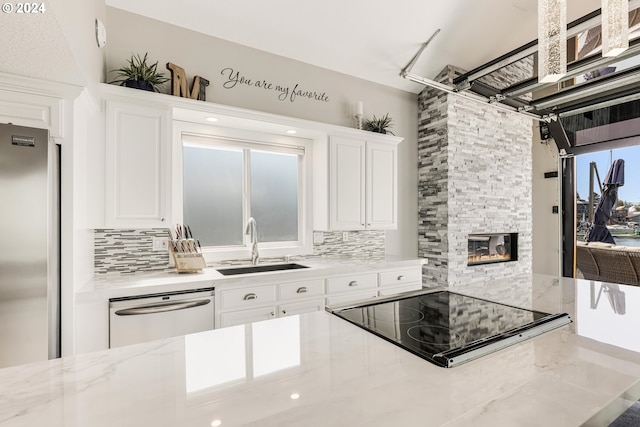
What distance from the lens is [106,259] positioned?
90.4 inches

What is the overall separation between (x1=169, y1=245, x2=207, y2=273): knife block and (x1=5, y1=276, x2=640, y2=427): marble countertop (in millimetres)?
1424

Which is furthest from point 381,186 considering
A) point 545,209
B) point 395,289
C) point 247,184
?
point 545,209

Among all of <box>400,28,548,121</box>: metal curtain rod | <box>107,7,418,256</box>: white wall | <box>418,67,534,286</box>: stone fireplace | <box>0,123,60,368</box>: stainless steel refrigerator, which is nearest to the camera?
<box>0,123,60,368</box>: stainless steel refrigerator

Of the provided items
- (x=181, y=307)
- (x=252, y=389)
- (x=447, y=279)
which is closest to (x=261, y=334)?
(x=252, y=389)

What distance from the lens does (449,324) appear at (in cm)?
112

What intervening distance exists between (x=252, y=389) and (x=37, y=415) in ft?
1.33

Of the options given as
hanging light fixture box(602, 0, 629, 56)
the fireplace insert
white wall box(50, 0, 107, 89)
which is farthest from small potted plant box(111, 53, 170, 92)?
the fireplace insert

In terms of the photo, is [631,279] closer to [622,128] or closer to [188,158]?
[622,128]

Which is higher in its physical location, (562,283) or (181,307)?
(562,283)

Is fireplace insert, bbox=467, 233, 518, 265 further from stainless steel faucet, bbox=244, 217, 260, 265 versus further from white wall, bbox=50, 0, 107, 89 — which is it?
white wall, bbox=50, 0, 107, 89

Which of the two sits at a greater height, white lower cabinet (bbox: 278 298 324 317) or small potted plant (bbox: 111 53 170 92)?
small potted plant (bbox: 111 53 170 92)

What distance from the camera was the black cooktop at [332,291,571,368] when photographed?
2.91 ft

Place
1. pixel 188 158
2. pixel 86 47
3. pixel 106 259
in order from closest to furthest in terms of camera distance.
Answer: pixel 86 47
pixel 106 259
pixel 188 158

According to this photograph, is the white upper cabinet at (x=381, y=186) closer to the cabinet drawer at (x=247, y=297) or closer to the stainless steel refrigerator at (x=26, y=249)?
the cabinet drawer at (x=247, y=297)
